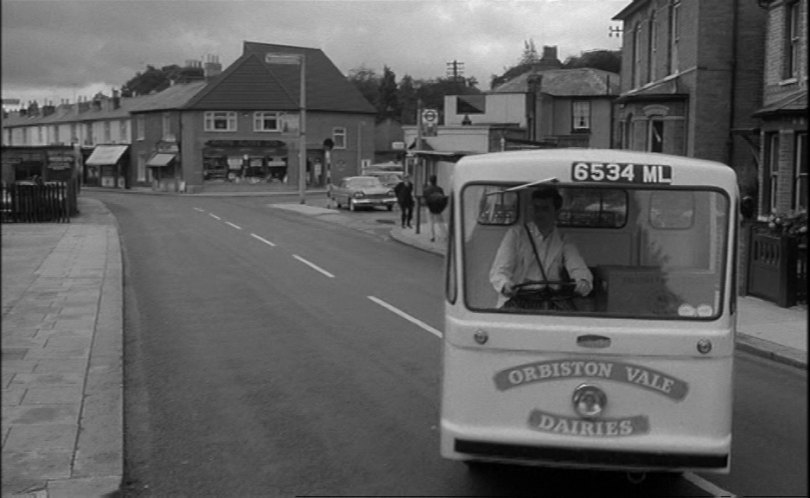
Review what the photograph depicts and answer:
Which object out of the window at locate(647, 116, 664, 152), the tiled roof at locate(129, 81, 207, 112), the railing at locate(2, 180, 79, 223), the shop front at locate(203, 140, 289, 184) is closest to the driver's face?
the window at locate(647, 116, 664, 152)

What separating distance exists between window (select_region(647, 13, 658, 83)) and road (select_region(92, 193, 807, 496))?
45.3 feet

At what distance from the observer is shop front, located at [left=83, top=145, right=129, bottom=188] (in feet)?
252

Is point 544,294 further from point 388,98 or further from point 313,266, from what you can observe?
point 388,98

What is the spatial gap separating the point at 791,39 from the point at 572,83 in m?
23.1

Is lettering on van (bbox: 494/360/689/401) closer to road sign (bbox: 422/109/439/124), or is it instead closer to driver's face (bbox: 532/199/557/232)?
driver's face (bbox: 532/199/557/232)

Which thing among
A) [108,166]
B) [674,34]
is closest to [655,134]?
[674,34]

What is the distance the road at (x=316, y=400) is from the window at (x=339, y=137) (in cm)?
5470

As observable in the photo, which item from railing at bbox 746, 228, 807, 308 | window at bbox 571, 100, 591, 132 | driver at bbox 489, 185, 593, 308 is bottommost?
railing at bbox 746, 228, 807, 308

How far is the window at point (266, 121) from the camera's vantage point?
69.2m

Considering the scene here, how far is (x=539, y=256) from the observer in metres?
6.30

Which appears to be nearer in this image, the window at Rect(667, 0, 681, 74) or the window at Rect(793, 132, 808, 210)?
the window at Rect(793, 132, 808, 210)

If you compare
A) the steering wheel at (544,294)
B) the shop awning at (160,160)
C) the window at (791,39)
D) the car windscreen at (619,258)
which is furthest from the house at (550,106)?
the steering wheel at (544,294)

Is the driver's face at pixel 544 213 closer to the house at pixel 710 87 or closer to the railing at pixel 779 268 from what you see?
the railing at pixel 779 268

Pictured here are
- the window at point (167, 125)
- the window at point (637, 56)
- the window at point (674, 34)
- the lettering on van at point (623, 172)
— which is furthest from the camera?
the window at point (167, 125)
